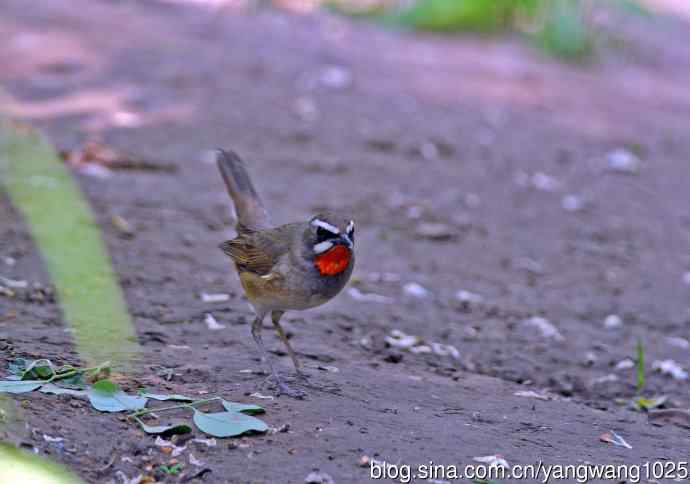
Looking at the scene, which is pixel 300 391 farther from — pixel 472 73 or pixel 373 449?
pixel 472 73

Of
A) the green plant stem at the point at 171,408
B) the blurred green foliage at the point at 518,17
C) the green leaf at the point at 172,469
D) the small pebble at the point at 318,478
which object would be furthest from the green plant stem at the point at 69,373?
the blurred green foliage at the point at 518,17

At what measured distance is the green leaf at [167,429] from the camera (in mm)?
4070

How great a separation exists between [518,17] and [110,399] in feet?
39.2

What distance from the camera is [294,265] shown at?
5.04m

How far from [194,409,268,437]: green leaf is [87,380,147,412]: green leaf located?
10.2 inches

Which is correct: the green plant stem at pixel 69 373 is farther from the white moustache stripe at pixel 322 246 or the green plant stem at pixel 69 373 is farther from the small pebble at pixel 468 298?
the small pebble at pixel 468 298

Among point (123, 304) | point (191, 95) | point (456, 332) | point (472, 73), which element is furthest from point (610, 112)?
point (123, 304)

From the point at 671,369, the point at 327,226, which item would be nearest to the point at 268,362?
the point at 327,226

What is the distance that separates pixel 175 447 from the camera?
158 inches

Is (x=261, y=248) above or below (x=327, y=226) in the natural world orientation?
below

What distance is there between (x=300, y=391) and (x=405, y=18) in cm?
1087

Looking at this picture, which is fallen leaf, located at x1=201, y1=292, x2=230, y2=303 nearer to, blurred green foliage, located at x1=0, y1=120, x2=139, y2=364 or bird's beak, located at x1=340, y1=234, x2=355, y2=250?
blurred green foliage, located at x1=0, y1=120, x2=139, y2=364

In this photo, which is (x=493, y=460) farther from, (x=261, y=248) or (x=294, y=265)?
(x=261, y=248)

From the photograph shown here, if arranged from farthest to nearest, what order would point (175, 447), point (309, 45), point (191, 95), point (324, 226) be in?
point (309, 45) < point (191, 95) < point (324, 226) < point (175, 447)
